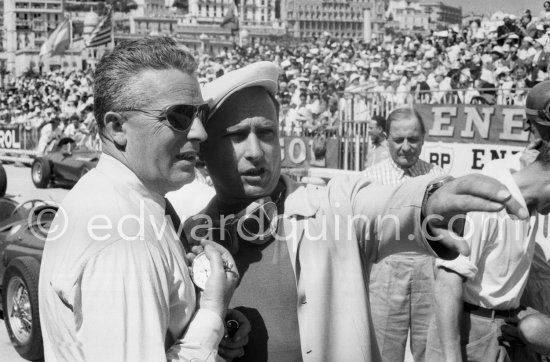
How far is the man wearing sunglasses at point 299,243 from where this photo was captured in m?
2.01

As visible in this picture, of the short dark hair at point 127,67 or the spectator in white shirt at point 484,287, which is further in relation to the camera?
the spectator in white shirt at point 484,287

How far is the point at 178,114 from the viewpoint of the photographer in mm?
1815

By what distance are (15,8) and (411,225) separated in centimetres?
14523

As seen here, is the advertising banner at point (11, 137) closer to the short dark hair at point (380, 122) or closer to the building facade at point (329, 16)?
the short dark hair at point (380, 122)

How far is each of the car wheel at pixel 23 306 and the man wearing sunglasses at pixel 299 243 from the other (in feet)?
12.1

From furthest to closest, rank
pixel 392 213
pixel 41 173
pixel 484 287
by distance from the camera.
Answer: pixel 41 173 → pixel 484 287 → pixel 392 213

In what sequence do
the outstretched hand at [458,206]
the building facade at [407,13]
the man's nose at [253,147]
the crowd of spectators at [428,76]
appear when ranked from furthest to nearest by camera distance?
the building facade at [407,13]
the crowd of spectators at [428,76]
the man's nose at [253,147]
the outstretched hand at [458,206]

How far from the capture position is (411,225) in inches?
71.9

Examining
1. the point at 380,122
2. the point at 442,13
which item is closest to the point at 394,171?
the point at 380,122

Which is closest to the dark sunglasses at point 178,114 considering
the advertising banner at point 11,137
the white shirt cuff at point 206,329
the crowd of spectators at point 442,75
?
the white shirt cuff at point 206,329

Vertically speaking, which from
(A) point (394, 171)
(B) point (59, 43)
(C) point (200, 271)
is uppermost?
(B) point (59, 43)

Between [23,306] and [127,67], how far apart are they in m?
4.40

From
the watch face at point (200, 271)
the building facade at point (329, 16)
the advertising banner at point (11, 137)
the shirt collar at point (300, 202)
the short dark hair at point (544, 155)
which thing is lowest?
the advertising banner at point (11, 137)

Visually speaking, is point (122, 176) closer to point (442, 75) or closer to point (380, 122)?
point (380, 122)
